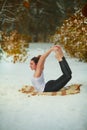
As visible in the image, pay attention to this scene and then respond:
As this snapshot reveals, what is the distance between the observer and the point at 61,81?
14.7 feet

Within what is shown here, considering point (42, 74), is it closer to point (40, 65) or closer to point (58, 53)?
point (40, 65)

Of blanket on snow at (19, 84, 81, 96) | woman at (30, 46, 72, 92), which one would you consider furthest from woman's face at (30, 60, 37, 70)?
blanket on snow at (19, 84, 81, 96)

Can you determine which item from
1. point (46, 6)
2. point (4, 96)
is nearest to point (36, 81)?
point (4, 96)

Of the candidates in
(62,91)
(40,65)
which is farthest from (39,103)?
(40,65)

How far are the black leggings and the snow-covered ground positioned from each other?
0.15ft

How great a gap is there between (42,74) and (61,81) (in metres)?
0.21

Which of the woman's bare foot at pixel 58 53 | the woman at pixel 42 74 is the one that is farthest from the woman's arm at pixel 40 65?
Result: the woman's bare foot at pixel 58 53

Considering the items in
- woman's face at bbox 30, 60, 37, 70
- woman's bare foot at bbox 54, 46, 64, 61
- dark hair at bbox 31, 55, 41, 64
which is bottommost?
woman's face at bbox 30, 60, 37, 70

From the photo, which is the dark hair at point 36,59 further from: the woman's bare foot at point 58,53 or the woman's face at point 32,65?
the woman's bare foot at point 58,53

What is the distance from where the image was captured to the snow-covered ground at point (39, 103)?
167 inches

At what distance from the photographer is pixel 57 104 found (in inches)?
173

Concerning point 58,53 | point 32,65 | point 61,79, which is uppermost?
point 58,53

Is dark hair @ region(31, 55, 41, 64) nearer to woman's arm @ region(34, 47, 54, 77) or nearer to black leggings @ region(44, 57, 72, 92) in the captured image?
woman's arm @ region(34, 47, 54, 77)

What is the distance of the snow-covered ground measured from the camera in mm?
4238
